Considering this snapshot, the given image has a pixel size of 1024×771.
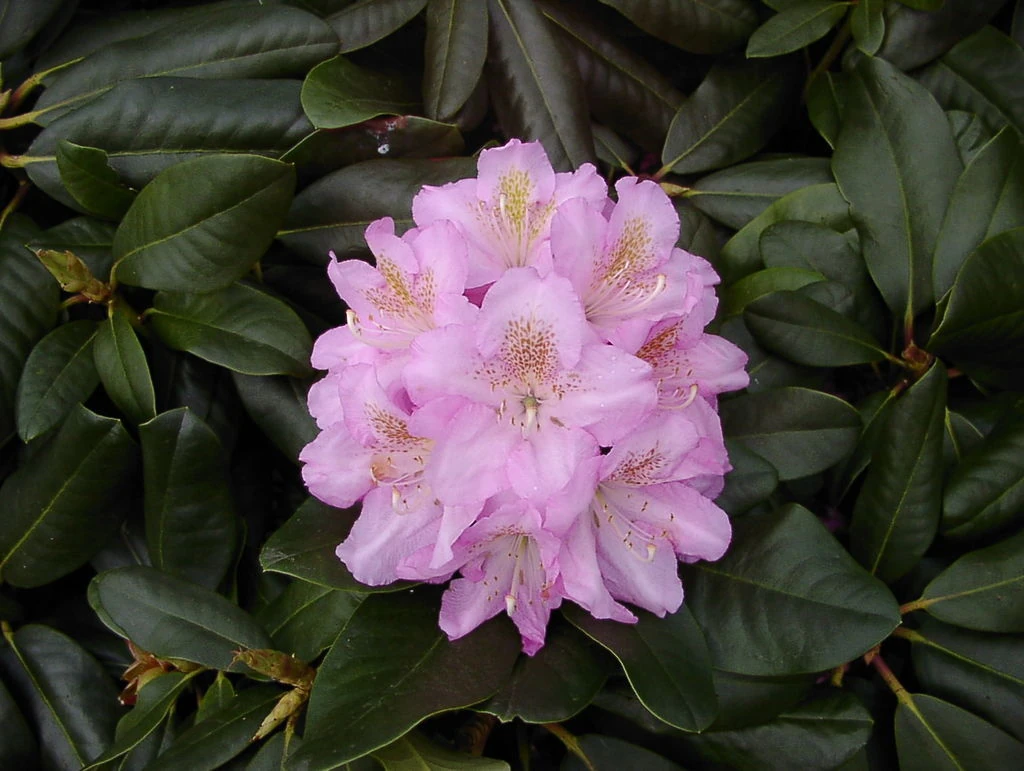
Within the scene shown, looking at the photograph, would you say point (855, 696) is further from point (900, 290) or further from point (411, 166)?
point (411, 166)

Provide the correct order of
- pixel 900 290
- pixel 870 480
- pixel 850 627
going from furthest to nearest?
pixel 900 290, pixel 870 480, pixel 850 627

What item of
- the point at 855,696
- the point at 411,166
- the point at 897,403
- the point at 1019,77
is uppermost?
the point at 411,166

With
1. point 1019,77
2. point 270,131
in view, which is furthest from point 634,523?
point 1019,77

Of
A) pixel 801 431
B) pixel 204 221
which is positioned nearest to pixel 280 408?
pixel 204 221

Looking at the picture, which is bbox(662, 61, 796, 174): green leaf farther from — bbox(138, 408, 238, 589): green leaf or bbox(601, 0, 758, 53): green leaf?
bbox(138, 408, 238, 589): green leaf

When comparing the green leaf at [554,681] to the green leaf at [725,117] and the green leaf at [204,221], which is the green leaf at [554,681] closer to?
the green leaf at [204,221]

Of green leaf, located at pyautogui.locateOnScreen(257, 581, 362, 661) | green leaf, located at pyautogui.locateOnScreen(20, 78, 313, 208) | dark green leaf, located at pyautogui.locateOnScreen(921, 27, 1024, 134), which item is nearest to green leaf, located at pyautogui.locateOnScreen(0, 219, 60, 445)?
green leaf, located at pyautogui.locateOnScreen(20, 78, 313, 208)

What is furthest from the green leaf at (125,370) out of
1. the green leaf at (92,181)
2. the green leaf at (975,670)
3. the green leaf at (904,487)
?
the green leaf at (975,670)
